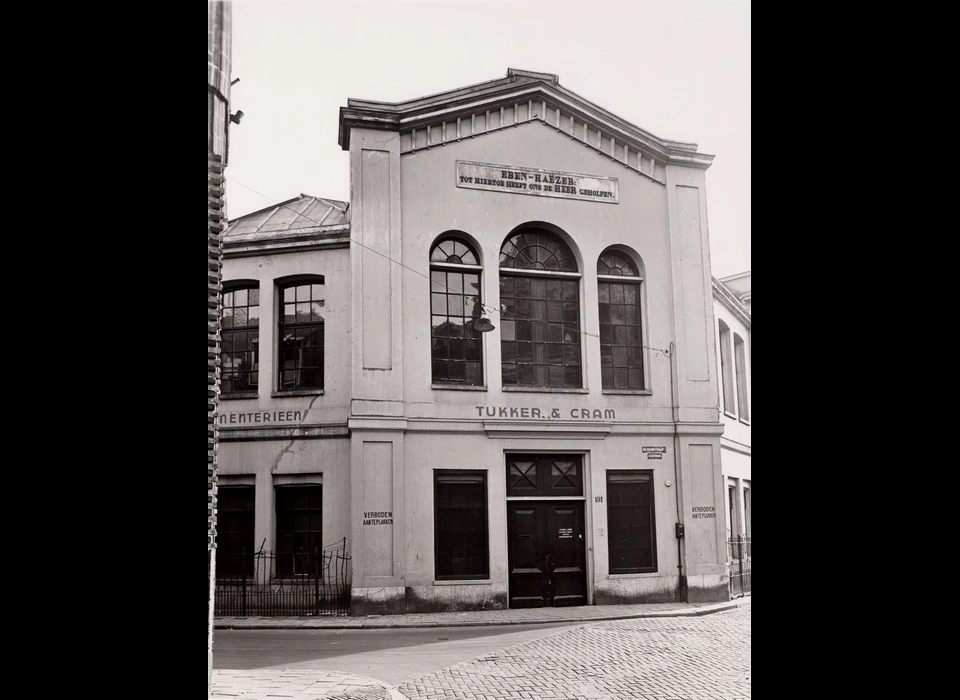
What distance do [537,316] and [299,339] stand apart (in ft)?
10.6

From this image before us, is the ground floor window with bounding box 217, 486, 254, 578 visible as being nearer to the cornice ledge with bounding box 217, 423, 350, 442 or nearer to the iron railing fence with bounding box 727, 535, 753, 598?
the cornice ledge with bounding box 217, 423, 350, 442

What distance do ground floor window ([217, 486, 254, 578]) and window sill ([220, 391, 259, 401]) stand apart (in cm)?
110

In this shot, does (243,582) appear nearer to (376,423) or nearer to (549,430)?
(376,423)

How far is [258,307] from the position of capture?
10852 millimetres

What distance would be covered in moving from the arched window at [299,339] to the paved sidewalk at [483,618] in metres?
2.78

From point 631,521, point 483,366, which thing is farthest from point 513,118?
point 631,521

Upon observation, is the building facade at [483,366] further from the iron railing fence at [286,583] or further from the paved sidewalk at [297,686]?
the paved sidewalk at [297,686]

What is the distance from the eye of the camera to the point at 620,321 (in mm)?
12289

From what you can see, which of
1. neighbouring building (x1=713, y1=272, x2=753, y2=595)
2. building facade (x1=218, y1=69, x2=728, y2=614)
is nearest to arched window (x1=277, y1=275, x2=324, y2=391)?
building facade (x1=218, y1=69, x2=728, y2=614)
